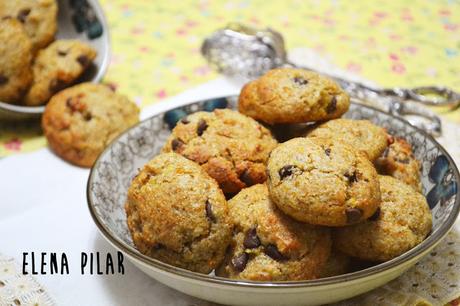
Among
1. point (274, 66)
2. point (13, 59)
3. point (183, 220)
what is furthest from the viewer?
point (274, 66)

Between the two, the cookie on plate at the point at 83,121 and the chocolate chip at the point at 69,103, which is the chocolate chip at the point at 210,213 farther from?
the chocolate chip at the point at 69,103

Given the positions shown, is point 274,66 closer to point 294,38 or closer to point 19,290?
point 294,38

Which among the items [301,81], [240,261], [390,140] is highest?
[301,81]

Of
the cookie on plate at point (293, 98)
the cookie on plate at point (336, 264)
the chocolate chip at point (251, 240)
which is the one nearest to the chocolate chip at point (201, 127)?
the cookie on plate at point (293, 98)

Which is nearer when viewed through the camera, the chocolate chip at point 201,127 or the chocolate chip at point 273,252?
the chocolate chip at point 273,252

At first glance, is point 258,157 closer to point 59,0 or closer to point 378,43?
point 59,0

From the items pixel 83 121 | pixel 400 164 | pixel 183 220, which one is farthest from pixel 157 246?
pixel 83 121
